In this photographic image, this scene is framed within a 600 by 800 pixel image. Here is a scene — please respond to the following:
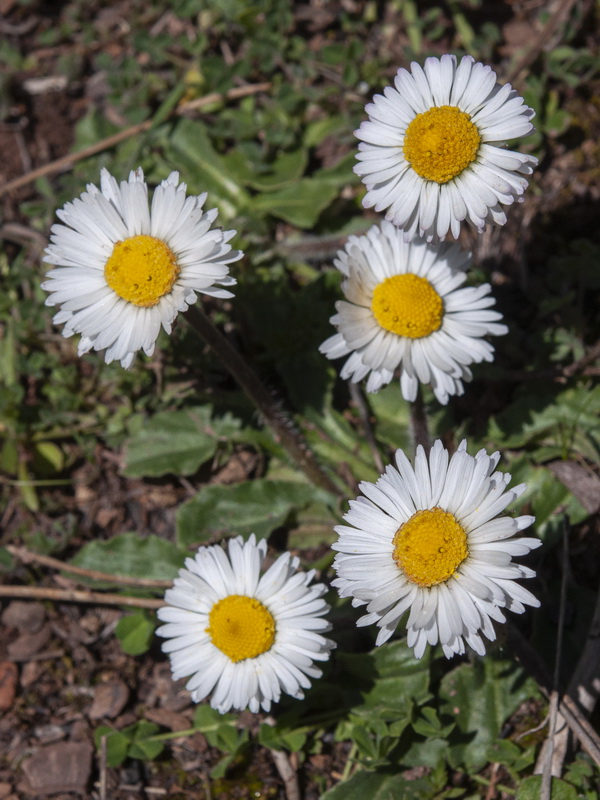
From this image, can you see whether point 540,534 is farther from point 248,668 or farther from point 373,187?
point 373,187

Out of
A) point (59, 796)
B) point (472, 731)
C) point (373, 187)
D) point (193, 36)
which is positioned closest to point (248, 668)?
point (472, 731)

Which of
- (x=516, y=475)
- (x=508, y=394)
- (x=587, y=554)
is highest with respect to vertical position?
(x=508, y=394)

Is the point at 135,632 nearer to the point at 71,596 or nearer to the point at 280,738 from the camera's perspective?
the point at 71,596

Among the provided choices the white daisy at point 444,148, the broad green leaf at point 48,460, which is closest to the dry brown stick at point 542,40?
the white daisy at point 444,148

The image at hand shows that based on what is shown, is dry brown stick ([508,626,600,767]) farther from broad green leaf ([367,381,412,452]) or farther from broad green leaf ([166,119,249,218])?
broad green leaf ([166,119,249,218])

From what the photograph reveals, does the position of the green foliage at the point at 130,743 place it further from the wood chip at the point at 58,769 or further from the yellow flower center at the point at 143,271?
the yellow flower center at the point at 143,271
